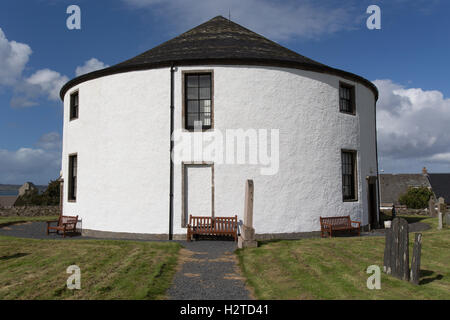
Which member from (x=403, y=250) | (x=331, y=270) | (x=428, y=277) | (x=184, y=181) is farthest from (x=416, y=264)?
(x=184, y=181)

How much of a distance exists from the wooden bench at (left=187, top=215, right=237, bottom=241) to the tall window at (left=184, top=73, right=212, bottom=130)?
3.87 meters

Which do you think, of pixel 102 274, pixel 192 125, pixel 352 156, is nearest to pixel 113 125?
pixel 192 125

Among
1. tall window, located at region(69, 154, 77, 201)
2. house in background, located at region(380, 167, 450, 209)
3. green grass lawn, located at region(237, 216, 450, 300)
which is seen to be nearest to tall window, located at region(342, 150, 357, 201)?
green grass lawn, located at region(237, 216, 450, 300)

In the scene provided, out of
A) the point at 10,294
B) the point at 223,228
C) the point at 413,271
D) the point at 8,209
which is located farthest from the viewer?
the point at 8,209

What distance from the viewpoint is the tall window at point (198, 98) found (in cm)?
1462

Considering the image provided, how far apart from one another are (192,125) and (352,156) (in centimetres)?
758

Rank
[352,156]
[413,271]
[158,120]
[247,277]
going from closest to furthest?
[413,271] → [247,277] → [158,120] → [352,156]

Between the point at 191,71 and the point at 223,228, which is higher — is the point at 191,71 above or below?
above

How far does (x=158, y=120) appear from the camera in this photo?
14.5 metres

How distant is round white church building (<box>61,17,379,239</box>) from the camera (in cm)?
1411

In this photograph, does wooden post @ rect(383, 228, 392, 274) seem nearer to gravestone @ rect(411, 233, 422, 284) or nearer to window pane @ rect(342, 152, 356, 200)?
gravestone @ rect(411, 233, 422, 284)
